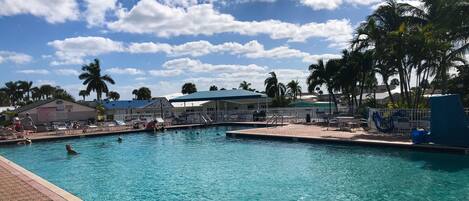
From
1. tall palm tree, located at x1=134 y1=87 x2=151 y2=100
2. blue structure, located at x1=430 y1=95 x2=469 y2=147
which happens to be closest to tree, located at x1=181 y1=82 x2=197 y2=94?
tall palm tree, located at x1=134 y1=87 x2=151 y2=100

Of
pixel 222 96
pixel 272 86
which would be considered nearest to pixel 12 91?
pixel 272 86

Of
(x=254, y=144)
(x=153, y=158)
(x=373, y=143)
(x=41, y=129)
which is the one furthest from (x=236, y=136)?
(x=41, y=129)

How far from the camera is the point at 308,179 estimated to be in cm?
1147

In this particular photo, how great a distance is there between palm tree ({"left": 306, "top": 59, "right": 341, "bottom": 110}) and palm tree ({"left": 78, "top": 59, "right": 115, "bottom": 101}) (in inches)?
1204

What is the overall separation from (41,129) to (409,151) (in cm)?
2621

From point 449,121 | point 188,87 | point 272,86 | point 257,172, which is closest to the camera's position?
point 257,172

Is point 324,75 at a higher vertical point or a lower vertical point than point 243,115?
higher

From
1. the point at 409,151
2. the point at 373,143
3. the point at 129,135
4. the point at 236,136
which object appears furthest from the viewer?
the point at 129,135

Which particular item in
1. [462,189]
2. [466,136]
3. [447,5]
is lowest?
[462,189]

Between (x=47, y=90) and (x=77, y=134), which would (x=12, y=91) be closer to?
(x=47, y=90)

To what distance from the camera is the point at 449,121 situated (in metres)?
13.7

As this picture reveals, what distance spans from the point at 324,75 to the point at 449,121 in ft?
78.5

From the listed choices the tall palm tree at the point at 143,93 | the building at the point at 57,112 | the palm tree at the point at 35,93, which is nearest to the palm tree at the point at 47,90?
the palm tree at the point at 35,93

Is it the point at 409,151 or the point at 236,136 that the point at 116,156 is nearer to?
the point at 236,136
